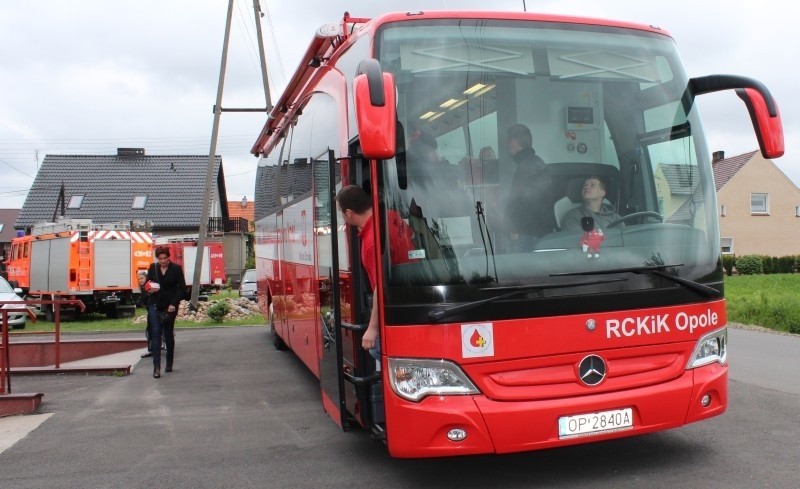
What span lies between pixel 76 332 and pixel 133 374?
27.1 ft

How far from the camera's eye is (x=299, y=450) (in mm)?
6348

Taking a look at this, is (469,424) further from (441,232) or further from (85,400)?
(85,400)

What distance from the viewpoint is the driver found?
4773 mm

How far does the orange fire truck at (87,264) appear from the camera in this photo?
2270 centimetres

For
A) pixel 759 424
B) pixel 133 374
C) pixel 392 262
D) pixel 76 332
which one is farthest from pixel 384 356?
pixel 76 332

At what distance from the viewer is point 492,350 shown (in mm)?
4523

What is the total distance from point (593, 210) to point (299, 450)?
3.23 meters

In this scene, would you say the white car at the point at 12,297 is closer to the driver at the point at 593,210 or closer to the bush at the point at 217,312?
the bush at the point at 217,312

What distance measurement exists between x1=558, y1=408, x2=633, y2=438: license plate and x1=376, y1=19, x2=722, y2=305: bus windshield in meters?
0.76

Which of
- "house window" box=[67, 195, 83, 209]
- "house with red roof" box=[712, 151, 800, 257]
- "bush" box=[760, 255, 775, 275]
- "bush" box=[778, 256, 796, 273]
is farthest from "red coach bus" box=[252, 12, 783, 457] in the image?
"house with red roof" box=[712, 151, 800, 257]

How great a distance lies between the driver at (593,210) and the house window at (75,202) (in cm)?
4353

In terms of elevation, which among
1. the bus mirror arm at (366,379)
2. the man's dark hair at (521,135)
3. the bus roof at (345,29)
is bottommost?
the bus mirror arm at (366,379)

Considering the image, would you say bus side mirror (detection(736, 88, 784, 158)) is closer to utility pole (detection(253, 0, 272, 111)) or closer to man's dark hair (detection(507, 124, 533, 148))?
man's dark hair (detection(507, 124, 533, 148))

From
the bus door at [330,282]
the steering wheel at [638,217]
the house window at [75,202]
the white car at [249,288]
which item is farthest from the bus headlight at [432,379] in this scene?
the house window at [75,202]
